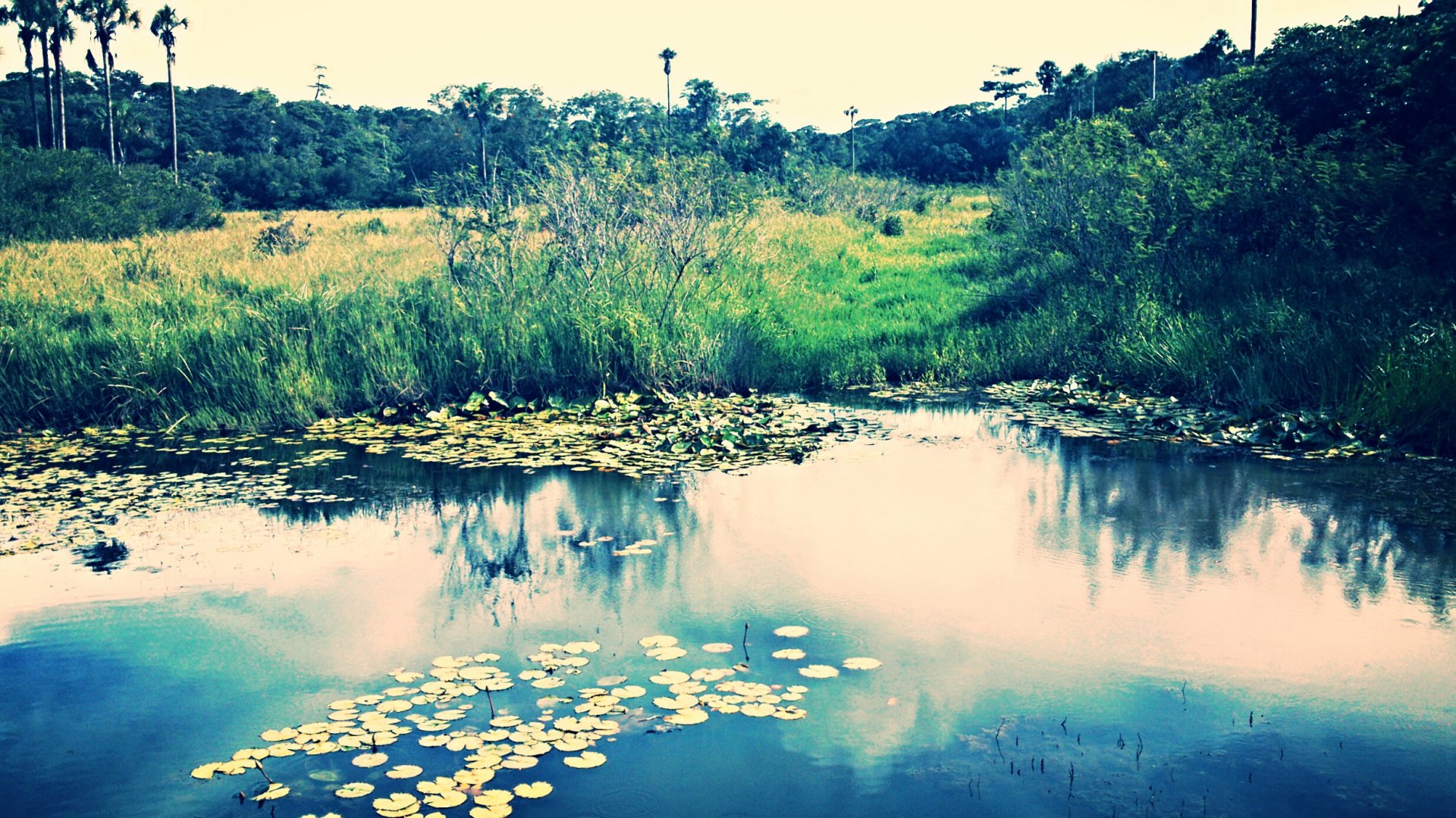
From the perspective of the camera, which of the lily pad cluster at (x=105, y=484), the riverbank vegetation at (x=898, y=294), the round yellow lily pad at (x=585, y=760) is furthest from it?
the riverbank vegetation at (x=898, y=294)

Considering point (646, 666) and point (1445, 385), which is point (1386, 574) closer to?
point (1445, 385)

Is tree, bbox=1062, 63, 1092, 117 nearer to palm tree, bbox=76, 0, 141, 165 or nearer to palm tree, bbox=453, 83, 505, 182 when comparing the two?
palm tree, bbox=453, 83, 505, 182

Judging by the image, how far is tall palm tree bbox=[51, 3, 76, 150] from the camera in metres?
34.4

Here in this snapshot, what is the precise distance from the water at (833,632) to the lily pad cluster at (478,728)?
0.13ft

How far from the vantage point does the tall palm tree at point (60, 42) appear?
34.4m

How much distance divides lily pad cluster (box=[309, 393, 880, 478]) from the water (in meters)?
0.47

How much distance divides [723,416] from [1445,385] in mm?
5207

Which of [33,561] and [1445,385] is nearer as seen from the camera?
[33,561]

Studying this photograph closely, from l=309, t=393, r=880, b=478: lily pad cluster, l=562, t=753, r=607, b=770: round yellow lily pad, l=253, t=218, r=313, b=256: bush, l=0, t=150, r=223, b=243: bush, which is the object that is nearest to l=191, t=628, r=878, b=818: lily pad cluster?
l=562, t=753, r=607, b=770: round yellow lily pad

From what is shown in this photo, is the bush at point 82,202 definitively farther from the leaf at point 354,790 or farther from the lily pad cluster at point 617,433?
the leaf at point 354,790

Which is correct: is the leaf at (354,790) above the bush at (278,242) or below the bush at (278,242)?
below

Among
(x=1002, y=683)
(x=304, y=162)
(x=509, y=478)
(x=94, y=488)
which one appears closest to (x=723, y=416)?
(x=509, y=478)

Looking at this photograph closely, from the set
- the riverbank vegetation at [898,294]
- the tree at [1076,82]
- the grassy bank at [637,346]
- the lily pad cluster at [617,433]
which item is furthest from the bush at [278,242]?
the tree at [1076,82]

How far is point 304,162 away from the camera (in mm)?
42250
